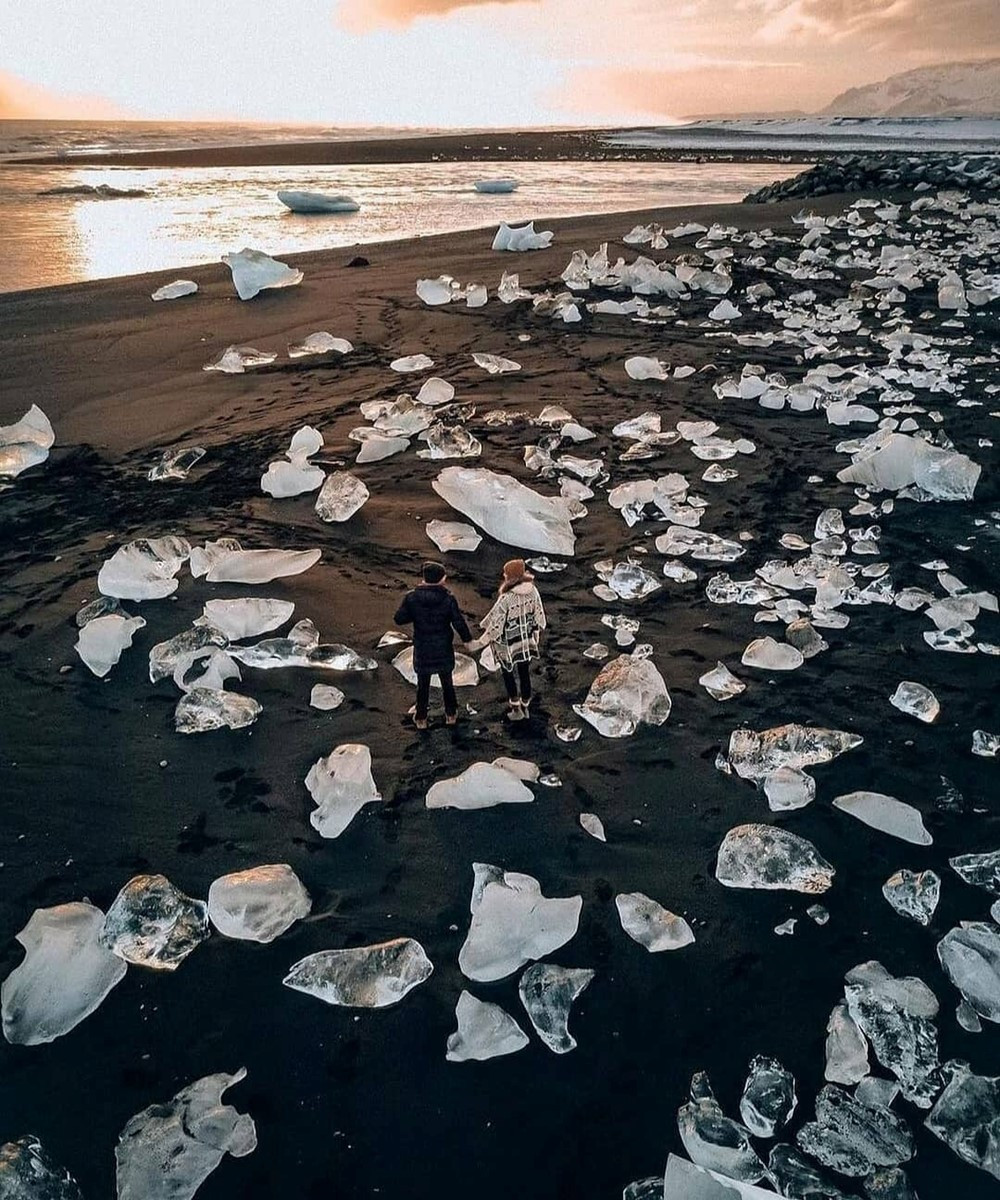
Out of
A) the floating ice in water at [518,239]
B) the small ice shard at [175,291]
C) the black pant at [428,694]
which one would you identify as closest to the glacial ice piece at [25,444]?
the black pant at [428,694]

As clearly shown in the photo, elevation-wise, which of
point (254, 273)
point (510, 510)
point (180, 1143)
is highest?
point (254, 273)

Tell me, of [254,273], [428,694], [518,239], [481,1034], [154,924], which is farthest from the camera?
[518,239]

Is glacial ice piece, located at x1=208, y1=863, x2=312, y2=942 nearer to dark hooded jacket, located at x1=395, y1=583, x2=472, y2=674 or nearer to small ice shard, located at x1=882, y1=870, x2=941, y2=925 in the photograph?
dark hooded jacket, located at x1=395, y1=583, x2=472, y2=674

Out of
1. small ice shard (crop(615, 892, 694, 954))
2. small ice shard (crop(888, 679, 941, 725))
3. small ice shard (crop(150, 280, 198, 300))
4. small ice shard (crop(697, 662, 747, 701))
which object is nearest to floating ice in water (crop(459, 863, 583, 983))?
small ice shard (crop(615, 892, 694, 954))

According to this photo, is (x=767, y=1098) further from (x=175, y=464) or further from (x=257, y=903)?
(x=175, y=464)

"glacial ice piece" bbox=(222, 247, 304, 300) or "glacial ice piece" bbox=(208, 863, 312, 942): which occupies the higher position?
"glacial ice piece" bbox=(222, 247, 304, 300)

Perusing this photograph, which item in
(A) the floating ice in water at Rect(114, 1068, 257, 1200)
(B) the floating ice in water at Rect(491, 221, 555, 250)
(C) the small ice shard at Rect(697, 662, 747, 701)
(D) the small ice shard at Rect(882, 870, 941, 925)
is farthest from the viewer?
(B) the floating ice in water at Rect(491, 221, 555, 250)

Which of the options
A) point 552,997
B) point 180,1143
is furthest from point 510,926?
point 180,1143
